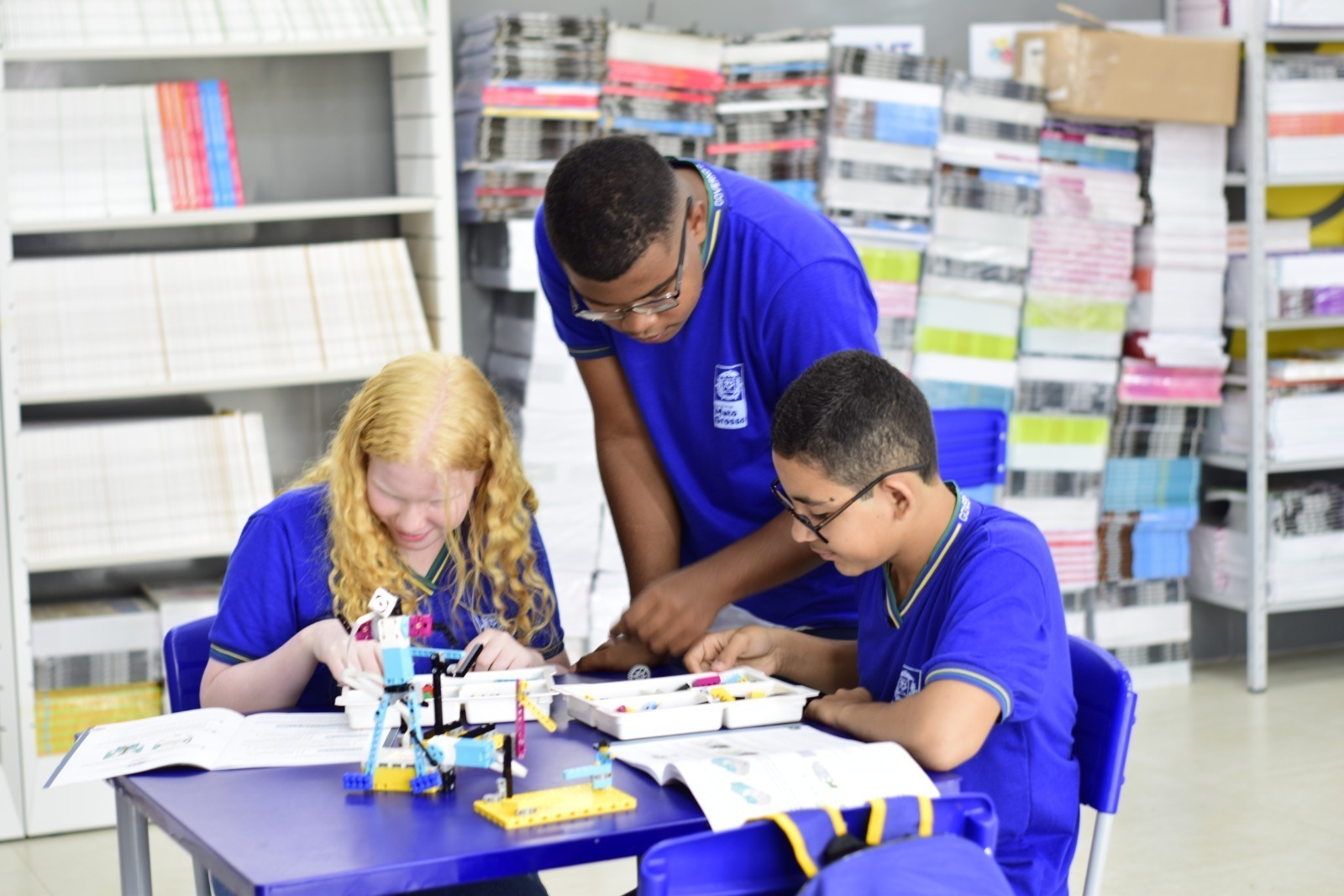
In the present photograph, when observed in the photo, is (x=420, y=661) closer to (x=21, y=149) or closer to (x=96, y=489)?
(x=96, y=489)

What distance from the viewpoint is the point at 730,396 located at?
1.97 metres

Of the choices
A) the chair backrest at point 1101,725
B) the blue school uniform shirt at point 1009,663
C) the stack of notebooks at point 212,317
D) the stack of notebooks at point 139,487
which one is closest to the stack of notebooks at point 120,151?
the stack of notebooks at point 212,317

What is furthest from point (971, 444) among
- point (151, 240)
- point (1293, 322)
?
point (151, 240)

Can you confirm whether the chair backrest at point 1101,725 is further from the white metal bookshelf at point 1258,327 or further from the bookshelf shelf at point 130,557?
the white metal bookshelf at point 1258,327

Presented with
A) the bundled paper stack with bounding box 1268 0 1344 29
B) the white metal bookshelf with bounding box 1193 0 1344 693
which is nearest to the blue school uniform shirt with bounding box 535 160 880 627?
the white metal bookshelf with bounding box 1193 0 1344 693

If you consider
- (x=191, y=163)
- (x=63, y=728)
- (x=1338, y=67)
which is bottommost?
(x=63, y=728)

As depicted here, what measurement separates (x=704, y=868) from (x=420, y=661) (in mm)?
737

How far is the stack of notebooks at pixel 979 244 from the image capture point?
13.4 feet

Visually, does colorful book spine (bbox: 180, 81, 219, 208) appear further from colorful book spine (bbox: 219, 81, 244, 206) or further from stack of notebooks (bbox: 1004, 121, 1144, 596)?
stack of notebooks (bbox: 1004, 121, 1144, 596)

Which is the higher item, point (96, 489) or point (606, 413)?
point (606, 413)

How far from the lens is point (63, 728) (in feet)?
11.0

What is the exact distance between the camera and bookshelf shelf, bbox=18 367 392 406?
3252 mm

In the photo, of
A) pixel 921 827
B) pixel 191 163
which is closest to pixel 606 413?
Answer: pixel 921 827

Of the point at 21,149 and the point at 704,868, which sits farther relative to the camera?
the point at 21,149
